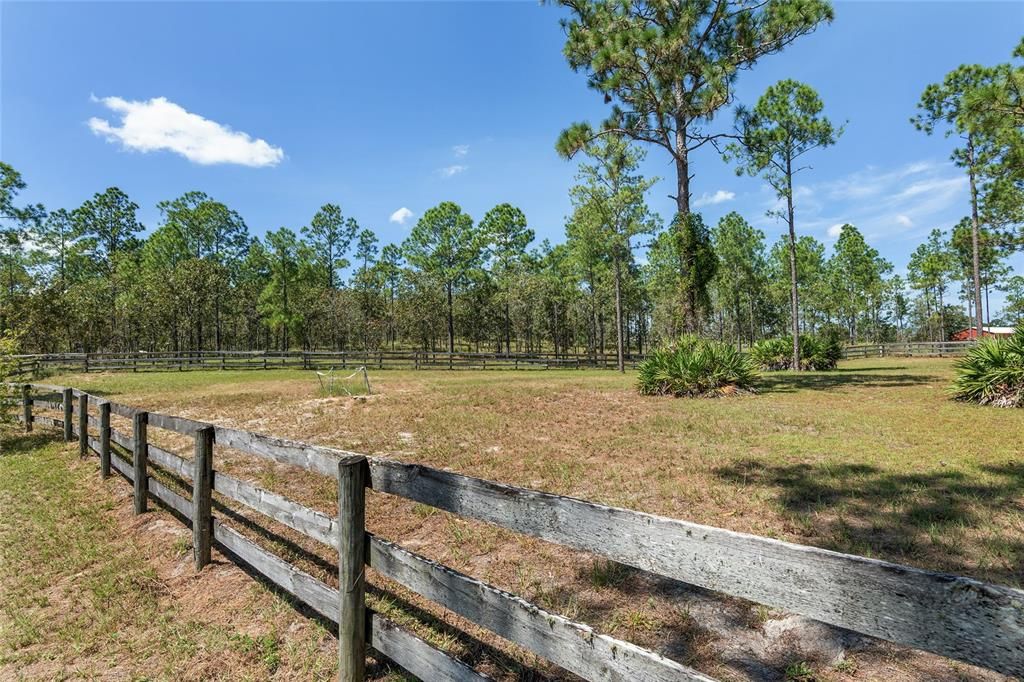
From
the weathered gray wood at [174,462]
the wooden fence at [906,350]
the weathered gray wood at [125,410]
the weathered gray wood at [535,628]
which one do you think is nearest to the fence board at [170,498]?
the weathered gray wood at [174,462]

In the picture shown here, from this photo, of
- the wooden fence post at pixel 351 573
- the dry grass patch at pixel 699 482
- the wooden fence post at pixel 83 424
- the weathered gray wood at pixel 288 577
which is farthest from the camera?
the wooden fence post at pixel 83 424

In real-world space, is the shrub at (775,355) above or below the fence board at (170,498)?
above

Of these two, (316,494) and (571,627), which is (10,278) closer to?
(316,494)

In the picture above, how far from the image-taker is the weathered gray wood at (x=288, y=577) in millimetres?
3281

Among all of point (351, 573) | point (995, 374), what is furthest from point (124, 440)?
point (995, 374)

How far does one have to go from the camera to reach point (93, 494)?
22.8ft

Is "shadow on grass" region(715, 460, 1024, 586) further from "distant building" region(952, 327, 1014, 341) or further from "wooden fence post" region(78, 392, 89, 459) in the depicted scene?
"distant building" region(952, 327, 1014, 341)

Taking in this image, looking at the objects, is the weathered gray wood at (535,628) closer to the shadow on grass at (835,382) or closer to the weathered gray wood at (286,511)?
the weathered gray wood at (286,511)

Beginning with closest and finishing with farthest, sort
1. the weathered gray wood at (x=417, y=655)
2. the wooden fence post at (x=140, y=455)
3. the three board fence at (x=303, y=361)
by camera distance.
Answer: the weathered gray wood at (x=417, y=655)
the wooden fence post at (x=140, y=455)
the three board fence at (x=303, y=361)

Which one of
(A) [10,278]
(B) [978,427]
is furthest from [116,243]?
(B) [978,427]

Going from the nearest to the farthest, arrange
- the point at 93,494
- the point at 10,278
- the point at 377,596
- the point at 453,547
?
1. the point at 377,596
2. the point at 453,547
3. the point at 93,494
4. the point at 10,278

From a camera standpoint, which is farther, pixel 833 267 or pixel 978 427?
pixel 833 267

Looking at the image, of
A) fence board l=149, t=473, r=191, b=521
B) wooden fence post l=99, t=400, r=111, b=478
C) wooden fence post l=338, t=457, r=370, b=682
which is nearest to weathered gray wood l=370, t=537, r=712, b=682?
wooden fence post l=338, t=457, r=370, b=682

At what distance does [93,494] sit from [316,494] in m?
3.60
